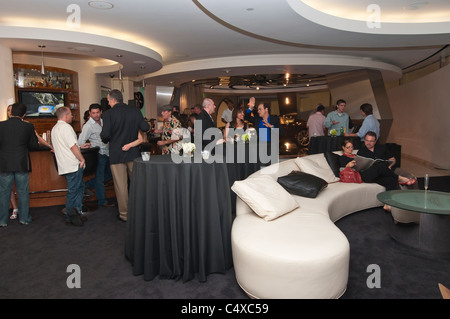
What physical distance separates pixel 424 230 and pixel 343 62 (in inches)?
278

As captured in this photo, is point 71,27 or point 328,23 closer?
point 328,23

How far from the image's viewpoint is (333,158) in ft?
17.0

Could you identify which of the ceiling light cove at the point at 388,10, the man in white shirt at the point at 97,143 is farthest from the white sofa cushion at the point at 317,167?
the man in white shirt at the point at 97,143

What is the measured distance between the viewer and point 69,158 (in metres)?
4.24

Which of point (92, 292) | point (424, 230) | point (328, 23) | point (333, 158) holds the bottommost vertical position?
point (92, 292)

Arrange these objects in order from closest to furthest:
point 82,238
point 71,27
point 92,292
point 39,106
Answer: point 92,292 < point 82,238 < point 71,27 < point 39,106

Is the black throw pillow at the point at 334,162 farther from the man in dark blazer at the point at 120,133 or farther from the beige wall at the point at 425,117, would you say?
the beige wall at the point at 425,117

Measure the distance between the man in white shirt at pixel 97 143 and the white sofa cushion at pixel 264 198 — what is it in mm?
2799

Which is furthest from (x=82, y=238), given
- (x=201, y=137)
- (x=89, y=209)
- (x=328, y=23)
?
(x=328, y=23)

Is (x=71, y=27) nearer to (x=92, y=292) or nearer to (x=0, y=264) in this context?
(x=0, y=264)

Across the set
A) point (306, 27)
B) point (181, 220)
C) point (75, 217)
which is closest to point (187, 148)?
point (181, 220)

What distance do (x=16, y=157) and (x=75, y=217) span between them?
1.04 m

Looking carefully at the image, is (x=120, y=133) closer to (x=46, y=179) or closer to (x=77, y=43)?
(x=46, y=179)

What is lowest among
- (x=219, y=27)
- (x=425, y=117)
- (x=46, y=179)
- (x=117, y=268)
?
(x=117, y=268)
